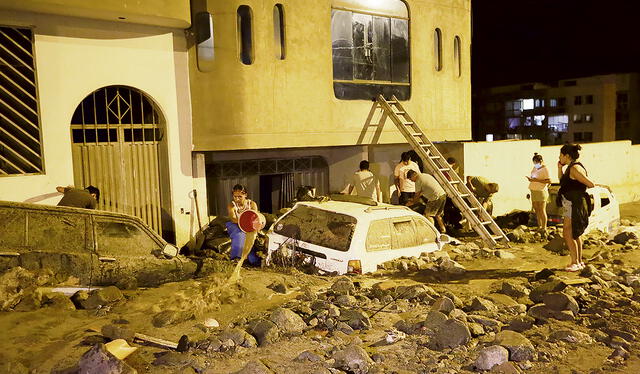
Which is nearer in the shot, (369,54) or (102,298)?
(102,298)

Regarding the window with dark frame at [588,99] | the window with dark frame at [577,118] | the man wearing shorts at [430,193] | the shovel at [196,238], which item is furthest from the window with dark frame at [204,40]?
the window with dark frame at [588,99]

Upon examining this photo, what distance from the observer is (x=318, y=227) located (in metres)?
8.27

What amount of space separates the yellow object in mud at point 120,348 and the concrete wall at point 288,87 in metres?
6.10

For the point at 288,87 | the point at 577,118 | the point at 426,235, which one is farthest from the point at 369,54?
the point at 577,118

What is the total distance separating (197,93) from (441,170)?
5.27 meters

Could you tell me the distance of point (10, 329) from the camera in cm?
562

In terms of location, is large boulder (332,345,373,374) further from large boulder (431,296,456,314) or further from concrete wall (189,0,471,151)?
concrete wall (189,0,471,151)

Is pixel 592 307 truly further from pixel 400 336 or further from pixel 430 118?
pixel 430 118

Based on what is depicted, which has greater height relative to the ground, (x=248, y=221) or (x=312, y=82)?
(x=312, y=82)

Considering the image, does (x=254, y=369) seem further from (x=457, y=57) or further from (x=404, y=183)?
(x=457, y=57)

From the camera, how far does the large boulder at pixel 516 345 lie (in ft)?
17.3

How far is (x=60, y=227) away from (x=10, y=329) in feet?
4.68

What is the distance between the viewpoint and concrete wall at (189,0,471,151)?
1086 cm

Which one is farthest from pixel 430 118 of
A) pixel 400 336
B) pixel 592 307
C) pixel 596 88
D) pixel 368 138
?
pixel 596 88
